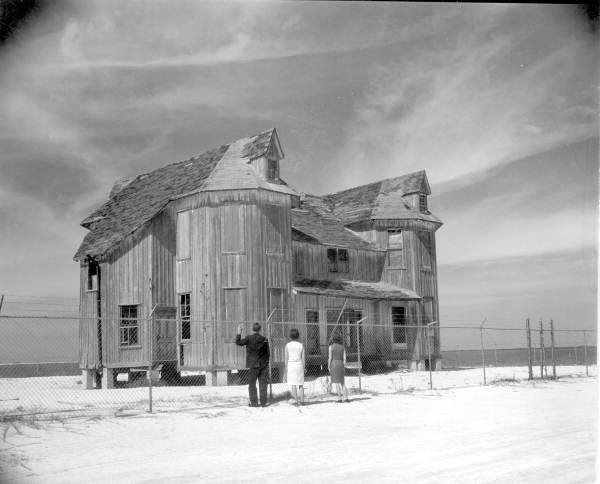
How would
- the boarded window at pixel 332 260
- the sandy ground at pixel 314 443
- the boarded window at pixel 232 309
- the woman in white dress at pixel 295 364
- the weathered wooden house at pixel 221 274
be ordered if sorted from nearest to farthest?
the sandy ground at pixel 314 443 → the woman in white dress at pixel 295 364 → the boarded window at pixel 232 309 → the weathered wooden house at pixel 221 274 → the boarded window at pixel 332 260

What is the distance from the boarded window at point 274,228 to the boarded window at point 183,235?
2.98 metres

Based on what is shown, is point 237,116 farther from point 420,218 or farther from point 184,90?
point 420,218

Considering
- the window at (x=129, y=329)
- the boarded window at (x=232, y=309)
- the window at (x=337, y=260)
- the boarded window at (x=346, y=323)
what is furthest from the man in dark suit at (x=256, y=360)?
the window at (x=337, y=260)

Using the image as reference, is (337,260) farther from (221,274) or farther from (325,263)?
(221,274)

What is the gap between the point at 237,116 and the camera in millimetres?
19047

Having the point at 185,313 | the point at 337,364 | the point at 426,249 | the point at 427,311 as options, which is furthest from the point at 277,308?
the point at 426,249

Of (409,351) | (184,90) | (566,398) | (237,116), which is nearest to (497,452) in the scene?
(566,398)

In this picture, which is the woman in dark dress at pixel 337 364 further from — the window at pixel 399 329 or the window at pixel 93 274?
the window at pixel 399 329

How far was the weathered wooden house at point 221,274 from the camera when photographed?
25.5m

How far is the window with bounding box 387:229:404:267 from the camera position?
33906mm

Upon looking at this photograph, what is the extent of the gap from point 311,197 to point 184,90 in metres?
22.0

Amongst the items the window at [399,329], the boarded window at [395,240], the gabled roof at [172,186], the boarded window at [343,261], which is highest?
the gabled roof at [172,186]

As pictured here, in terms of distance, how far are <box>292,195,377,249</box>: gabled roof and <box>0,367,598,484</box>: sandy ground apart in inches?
610

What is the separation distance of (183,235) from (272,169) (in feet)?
13.9
